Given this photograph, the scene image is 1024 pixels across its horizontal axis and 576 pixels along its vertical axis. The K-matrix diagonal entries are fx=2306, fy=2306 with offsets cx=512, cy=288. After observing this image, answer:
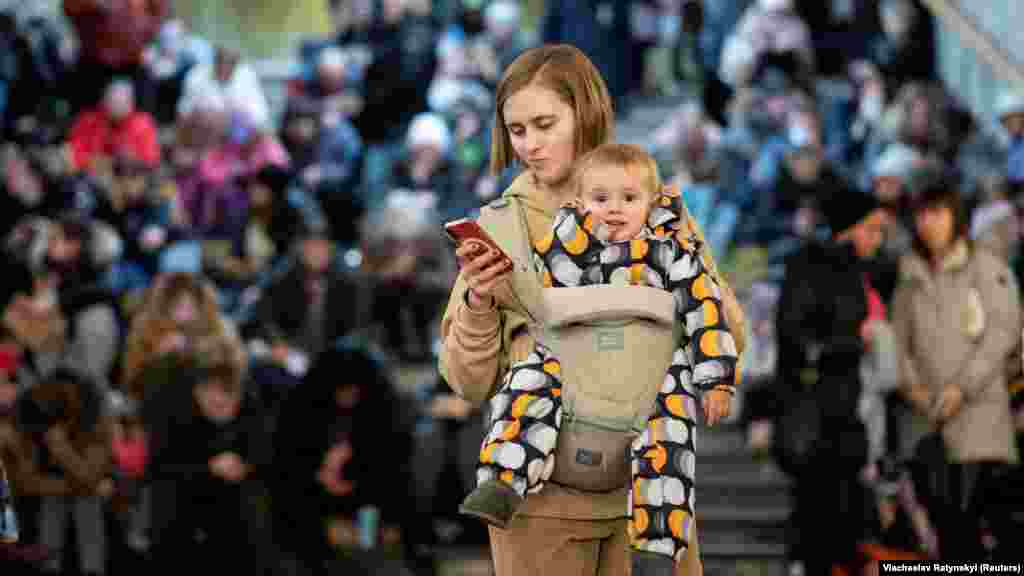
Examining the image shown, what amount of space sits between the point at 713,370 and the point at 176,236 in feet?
36.3

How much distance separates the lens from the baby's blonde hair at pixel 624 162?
516 cm

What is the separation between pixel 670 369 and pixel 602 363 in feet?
0.51

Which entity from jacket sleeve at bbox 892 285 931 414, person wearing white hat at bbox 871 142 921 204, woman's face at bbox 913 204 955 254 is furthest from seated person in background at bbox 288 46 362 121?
woman's face at bbox 913 204 955 254

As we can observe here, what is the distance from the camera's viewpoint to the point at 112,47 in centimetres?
1789

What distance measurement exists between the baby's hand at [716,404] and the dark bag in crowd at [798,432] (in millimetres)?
6172

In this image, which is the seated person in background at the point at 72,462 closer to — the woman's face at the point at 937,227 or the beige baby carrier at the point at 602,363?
the woman's face at the point at 937,227

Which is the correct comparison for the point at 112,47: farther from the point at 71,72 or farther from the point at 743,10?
the point at 743,10

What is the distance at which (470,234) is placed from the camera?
16.3ft

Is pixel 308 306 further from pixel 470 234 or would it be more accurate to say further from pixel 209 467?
pixel 470 234

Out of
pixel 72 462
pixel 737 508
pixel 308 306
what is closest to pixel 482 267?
pixel 72 462

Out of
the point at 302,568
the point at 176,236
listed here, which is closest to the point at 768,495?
the point at 302,568

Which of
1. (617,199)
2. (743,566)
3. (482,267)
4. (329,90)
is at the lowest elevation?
(743,566)

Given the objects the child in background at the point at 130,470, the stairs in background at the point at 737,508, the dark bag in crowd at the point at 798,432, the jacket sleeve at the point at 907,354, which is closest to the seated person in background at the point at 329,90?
the child in background at the point at 130,470

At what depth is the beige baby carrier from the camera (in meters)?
5.11
